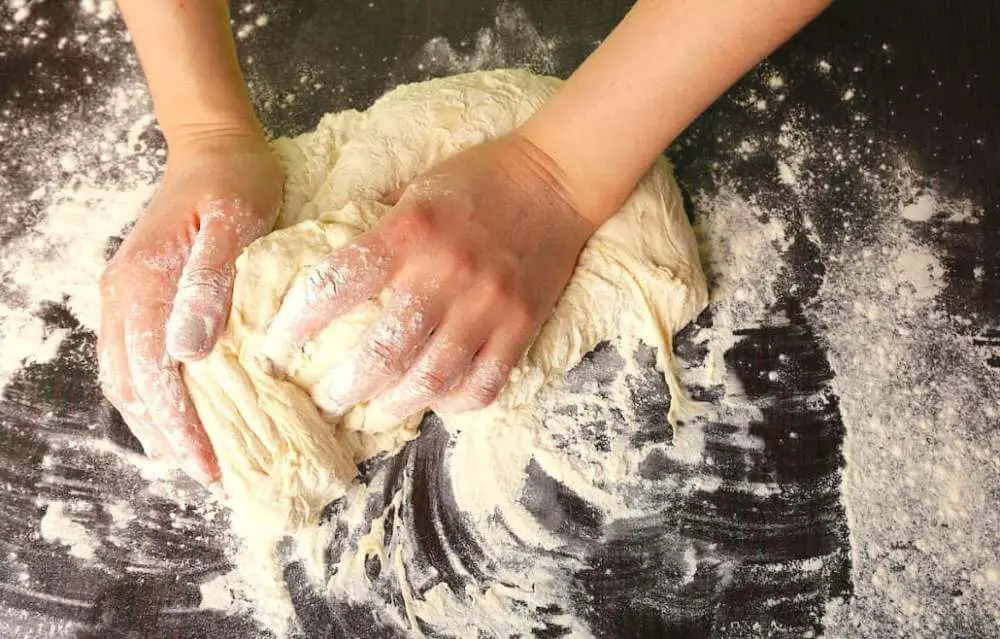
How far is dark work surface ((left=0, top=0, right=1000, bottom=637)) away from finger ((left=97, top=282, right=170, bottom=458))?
18 centimetres

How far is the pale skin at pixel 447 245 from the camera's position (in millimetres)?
1008

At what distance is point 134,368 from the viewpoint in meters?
1.05

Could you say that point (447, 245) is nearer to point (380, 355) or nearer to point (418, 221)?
point (418, 221)

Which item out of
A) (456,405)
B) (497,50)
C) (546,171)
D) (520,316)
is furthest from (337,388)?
(497,50)

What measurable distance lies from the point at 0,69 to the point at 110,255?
58 centimetres

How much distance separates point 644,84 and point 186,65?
80 cm

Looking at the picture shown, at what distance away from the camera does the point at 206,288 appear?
102 cm

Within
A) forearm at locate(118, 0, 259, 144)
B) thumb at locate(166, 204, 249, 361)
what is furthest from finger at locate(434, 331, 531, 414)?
forearm at locate(118, 0, 259, 144)

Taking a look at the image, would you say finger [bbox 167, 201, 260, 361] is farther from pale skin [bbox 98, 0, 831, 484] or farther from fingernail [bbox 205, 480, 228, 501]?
fingernail [bbox 205, 480, 228, 501]

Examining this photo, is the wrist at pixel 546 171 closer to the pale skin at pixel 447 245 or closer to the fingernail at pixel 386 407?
the pale skin at pixel 447 245

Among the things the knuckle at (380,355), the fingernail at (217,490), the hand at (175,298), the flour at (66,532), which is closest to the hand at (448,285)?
the knuckle at (380,355)

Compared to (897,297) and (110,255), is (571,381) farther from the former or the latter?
(110,255)

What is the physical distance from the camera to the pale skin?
101cm

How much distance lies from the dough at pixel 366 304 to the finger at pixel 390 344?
40 mm
